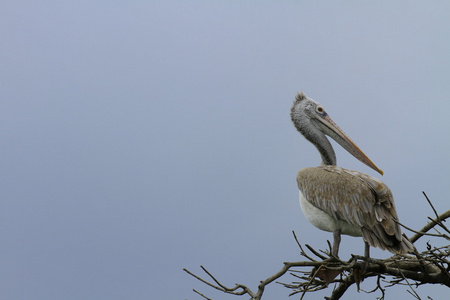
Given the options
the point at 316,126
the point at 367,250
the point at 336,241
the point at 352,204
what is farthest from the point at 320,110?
the point at 367,250

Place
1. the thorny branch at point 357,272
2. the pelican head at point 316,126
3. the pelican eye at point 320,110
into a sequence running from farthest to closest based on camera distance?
the pelican eye at point 320,110 → the pelican head at point 316,126 → the thorny branch at point 357,272

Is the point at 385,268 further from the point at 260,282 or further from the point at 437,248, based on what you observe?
the point at 260,282

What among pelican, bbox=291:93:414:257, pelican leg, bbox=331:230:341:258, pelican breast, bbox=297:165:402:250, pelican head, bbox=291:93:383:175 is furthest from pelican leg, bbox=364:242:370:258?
pelican head, bbox=291:93:383:175

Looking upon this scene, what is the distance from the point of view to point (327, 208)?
17.4ft

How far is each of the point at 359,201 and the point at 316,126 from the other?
1.92 metres

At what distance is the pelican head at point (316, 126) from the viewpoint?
21.9 feet

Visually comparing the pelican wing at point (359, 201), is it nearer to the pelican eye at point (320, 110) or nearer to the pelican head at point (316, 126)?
the pelican head at point (316, 126)

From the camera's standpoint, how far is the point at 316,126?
6.91 meters

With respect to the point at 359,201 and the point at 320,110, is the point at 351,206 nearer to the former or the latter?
the point at 359,201

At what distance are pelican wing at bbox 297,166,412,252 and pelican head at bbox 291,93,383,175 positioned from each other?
105 cm

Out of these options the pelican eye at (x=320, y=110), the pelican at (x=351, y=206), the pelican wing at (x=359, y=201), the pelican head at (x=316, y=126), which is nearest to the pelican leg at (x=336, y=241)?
the pelican at (x=351, y=206)

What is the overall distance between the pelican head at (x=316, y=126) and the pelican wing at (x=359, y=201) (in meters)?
1.05

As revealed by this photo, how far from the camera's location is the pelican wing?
489cm

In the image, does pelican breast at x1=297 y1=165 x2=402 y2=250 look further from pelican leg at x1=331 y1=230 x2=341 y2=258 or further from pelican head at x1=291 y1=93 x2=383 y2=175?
pelican head at x1=291 y1=93 x2=383 y2=175
